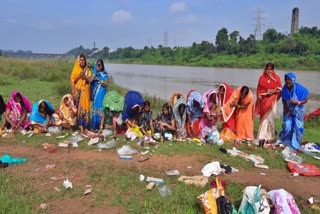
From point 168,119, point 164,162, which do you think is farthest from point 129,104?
point 164,162

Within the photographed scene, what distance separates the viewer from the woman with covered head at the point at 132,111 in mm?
6750

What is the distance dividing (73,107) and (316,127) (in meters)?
7.05

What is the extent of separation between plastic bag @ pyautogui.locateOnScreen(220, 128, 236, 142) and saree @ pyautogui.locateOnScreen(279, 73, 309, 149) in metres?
1.04

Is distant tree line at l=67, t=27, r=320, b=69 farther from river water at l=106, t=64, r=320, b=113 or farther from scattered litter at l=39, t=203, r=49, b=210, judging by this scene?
scattered litter at l=39, t=203, r=49, b=210

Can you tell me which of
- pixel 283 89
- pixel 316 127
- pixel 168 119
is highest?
pixel 283 89

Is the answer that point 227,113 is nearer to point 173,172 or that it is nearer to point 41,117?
point 173,172

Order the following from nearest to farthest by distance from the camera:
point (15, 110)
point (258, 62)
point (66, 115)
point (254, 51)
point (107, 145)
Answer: point (107, 145) < point (15, 110) < point (66, 115) < point (258, 62) < point (254, 51)

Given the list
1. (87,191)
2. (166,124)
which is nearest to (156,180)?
(87,191)

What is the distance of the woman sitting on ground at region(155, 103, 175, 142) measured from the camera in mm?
6648

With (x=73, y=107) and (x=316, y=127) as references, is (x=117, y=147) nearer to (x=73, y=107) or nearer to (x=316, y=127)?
(x=73, y=107)

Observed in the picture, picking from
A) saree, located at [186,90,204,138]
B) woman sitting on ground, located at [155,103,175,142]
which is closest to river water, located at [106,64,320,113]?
saree, located at [186,90,204,138]

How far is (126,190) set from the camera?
4.21m

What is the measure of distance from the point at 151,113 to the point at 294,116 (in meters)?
2.96

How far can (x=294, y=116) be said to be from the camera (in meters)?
6.30
